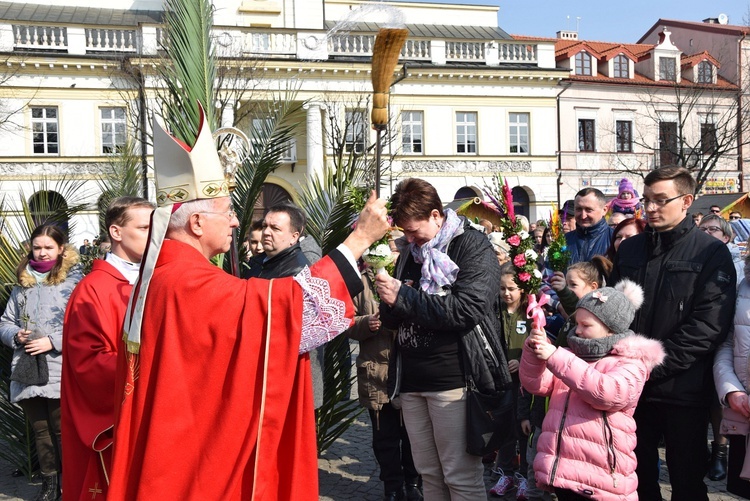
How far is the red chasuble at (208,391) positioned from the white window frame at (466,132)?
30.4m

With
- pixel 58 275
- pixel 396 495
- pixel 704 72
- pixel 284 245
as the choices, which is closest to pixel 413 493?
pixel 396 495

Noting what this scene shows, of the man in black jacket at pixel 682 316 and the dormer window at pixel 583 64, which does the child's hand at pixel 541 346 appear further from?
the dormer window at pixel 583 64

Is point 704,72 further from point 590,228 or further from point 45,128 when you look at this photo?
point 590,228

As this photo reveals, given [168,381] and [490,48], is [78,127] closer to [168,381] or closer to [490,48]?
[490,48]

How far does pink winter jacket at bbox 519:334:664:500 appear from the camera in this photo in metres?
3.58

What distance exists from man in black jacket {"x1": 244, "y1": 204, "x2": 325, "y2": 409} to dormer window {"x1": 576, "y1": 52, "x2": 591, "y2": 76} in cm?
3381

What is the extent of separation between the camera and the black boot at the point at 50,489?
5613mm

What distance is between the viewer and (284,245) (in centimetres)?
484

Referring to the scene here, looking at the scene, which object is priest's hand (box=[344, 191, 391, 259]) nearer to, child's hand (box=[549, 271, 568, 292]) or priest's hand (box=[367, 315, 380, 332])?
priest's hand (box=[367, 315, 380, 332])

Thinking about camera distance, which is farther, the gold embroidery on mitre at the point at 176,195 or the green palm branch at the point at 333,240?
the green palm branch at the point at 333,240

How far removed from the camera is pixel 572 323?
4621 millimetres

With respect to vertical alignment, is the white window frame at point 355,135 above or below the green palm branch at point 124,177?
above

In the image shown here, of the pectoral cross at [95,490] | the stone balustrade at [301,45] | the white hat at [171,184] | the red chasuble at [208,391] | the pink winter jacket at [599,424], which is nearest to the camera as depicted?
the red chasuble at [208,391]

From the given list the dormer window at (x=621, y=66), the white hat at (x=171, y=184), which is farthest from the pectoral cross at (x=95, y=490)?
the dormer window at (x=621, y=66)
